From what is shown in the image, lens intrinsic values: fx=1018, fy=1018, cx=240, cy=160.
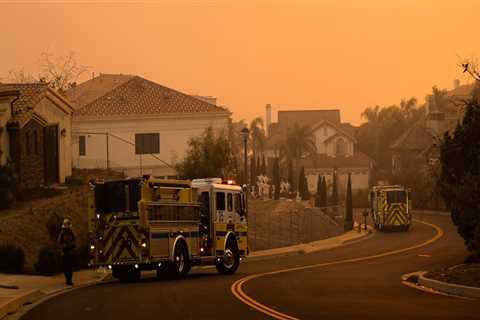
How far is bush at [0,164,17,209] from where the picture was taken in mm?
43531

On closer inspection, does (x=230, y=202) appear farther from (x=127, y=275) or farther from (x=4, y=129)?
(x=4, y=129)

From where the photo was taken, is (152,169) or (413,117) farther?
(413,117)

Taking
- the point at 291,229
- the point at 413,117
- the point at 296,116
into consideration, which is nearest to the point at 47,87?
the point at 291,229

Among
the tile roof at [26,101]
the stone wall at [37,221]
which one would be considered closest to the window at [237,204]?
the stone wall at [37,221]

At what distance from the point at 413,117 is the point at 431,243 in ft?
395

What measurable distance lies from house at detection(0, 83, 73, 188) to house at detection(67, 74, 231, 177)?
22165 mm

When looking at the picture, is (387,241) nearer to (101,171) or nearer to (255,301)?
(101,171)

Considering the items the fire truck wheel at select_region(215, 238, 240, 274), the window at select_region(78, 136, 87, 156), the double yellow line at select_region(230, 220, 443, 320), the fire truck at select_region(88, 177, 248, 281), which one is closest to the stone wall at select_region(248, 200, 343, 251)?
the double yellow line at select_region(230, 220, 443, 320)

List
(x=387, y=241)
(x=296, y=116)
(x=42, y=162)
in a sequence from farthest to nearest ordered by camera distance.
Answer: (x=296, y=116) < (x=387, y=241) < (x=42, y=162)

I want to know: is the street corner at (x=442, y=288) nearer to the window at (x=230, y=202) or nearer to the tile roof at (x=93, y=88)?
the window at (x=230, y=202)

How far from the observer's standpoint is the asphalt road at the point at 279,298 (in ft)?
61.9

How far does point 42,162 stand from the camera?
51.0 m

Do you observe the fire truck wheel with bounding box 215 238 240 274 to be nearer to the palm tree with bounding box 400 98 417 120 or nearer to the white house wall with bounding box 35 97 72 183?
the white house wall with bounding box 35 97 72 183

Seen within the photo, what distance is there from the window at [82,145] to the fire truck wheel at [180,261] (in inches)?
1924
